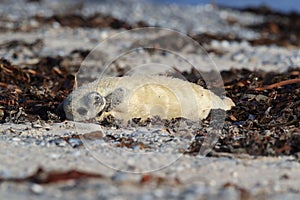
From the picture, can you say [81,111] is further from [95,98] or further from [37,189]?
[37,189]

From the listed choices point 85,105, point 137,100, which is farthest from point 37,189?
point 137,100

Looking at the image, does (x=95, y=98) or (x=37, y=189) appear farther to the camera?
(x=95, y=98)

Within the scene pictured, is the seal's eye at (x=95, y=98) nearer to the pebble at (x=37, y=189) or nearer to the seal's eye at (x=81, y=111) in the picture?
the seal's eye at (x=81, y=111)

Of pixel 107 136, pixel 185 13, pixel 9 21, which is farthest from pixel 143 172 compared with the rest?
pixel 185 13

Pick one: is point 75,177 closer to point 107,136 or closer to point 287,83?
point 107,136

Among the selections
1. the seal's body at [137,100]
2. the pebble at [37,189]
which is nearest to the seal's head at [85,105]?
the seal's body at [137,100]

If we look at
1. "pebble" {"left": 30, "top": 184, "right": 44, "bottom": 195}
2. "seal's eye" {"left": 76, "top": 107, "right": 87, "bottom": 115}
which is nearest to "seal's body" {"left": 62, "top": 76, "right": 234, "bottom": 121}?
"seal's eye" {"left": 76, "top": 107, "right": 87, "bottom": 115}

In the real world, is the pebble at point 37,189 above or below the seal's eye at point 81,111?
below
